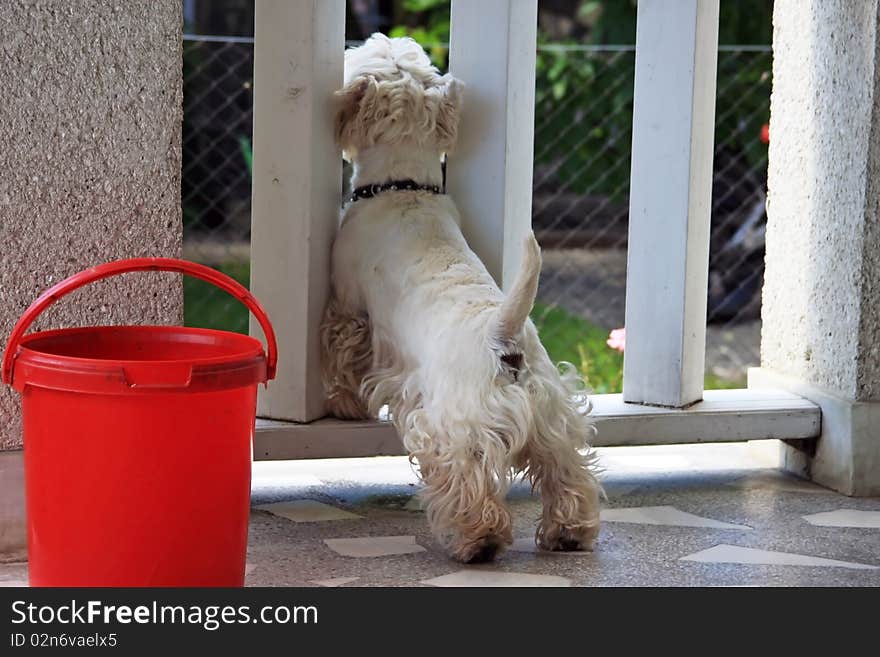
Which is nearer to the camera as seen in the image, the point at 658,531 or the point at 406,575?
the point at 406,575

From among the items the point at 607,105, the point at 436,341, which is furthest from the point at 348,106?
the point at 607,105

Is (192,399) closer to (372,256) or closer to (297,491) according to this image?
(372,256)

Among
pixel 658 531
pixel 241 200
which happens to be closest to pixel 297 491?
pixel 658 531

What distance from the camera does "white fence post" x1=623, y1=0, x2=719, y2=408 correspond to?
369cm

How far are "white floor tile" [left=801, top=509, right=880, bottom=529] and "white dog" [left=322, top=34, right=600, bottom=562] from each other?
2.47ft

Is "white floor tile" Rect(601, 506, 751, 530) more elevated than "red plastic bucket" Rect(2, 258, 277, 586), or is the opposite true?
"red plastic bucket" Rect(2, 258, 277, 586)

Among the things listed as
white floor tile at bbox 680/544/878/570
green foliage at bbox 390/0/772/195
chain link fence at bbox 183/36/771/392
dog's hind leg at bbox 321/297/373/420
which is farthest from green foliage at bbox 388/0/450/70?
white floor tile at bbox 680/544/878/570

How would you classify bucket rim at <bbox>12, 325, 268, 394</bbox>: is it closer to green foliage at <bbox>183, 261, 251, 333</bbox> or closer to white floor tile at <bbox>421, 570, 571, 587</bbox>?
white floor tile at <bbox>421, 570, 571, 587</bbox>

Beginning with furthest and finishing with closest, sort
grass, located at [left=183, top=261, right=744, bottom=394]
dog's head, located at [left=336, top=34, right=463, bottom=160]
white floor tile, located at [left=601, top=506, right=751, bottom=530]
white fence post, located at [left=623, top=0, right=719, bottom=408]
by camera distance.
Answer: grass, located at [left=183, top=261, right=744, bottom=394] < white fence post, located at [left=623, top=0, right=719, bottom=408] < white floor tile, located at [left=601, top=506, right=751, bottom=530] < dog's head, located at [left=336, top=34, right=463, bottom=160]

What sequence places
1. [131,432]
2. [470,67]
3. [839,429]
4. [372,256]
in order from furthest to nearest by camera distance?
[839,429]
[470,67]
[372,256]
[131,432]

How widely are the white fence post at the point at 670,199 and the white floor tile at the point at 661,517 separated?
0.37m

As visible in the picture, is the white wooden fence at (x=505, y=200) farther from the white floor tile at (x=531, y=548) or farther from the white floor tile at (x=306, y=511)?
the white floor tile at (x=531, y=548)

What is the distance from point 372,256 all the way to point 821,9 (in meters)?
1.58

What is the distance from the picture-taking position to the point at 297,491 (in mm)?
3719
